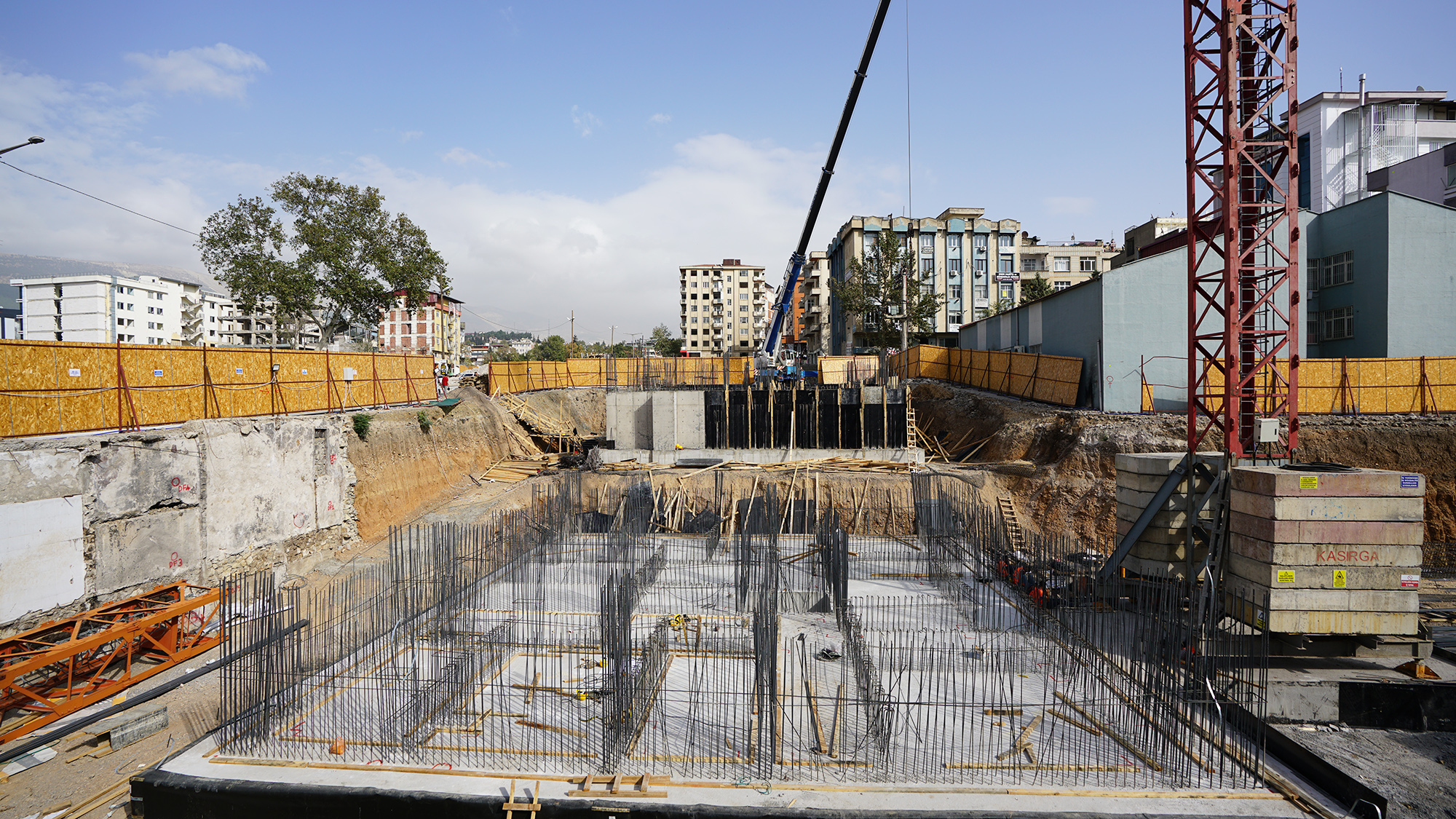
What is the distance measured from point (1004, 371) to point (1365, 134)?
1013 inches

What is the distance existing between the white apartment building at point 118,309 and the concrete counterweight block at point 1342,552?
225ft

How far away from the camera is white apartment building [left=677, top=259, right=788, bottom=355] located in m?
101

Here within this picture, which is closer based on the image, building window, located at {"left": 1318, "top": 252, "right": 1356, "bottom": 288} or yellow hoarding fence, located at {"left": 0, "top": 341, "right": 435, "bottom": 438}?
yellow hoarding fence, located at {"left": 0, "top": 341, "right": 435, "bottom": 438}

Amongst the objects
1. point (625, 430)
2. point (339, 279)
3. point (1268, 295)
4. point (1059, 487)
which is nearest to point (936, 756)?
point (1268, 295)

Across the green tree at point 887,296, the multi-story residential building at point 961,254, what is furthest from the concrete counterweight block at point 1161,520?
the multi-story residential building at point 961,254

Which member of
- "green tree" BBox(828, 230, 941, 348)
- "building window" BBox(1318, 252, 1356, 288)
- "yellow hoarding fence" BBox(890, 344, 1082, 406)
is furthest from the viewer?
"green tree" BBox(828, 230, 941, 348)

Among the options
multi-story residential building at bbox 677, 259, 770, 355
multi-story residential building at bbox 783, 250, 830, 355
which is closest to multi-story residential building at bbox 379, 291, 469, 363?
multi-story residential building at bbox 677, 259, 770, 355

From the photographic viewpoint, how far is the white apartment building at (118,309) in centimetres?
6216

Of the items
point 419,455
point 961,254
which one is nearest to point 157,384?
point 419,455

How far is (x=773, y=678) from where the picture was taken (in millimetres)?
7715

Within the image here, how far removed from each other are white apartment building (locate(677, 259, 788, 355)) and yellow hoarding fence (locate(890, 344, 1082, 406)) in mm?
63575

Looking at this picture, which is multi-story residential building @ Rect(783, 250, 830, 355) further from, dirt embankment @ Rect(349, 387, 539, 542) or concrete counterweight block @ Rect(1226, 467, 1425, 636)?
concrete counterweight block @ Rect(1226, 467, 1425, 636)

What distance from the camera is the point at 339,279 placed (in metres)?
26.6

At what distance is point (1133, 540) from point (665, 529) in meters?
12.1
